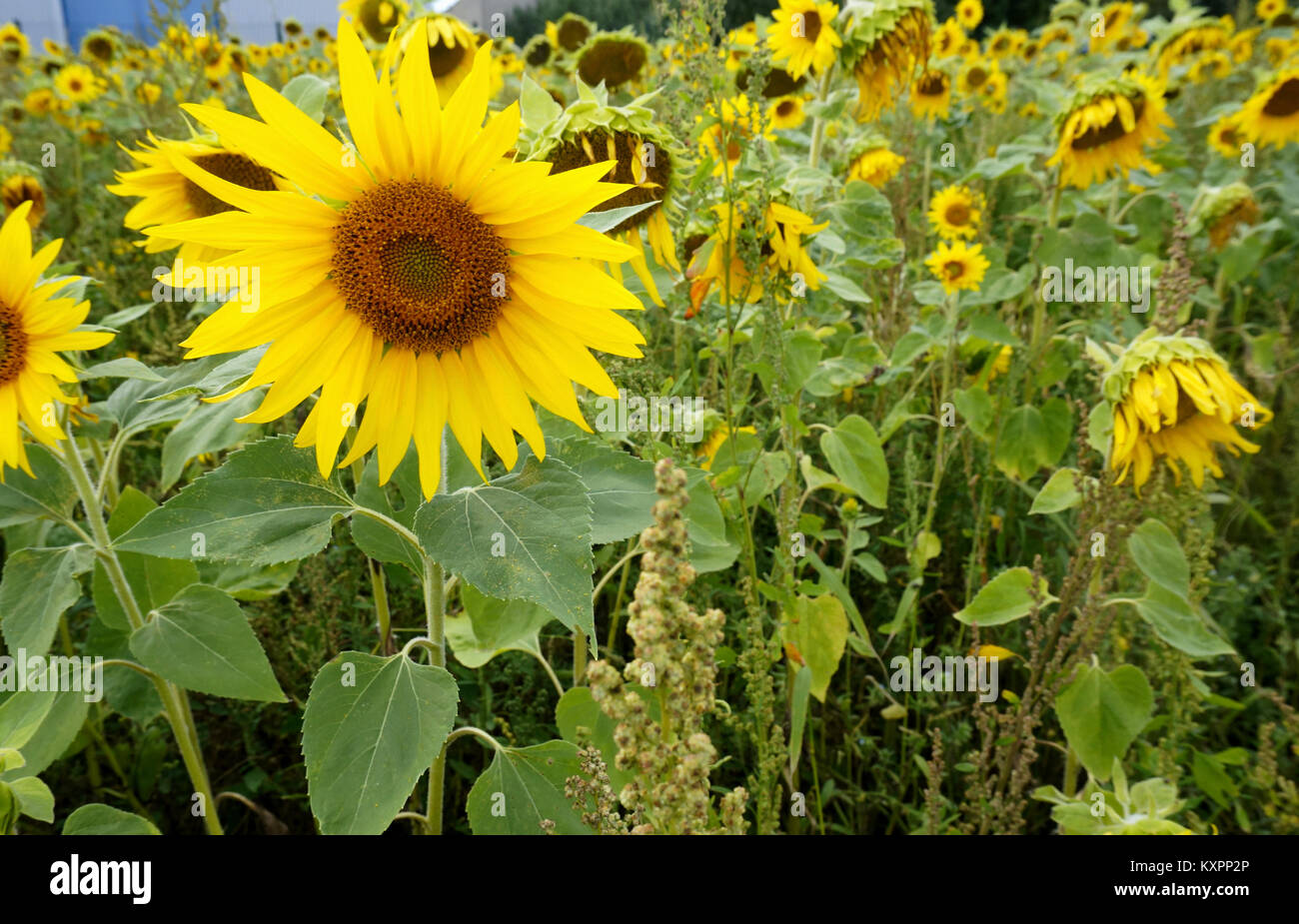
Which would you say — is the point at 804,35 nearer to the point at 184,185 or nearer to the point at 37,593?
the point at 184,185

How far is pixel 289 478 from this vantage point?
1.33m

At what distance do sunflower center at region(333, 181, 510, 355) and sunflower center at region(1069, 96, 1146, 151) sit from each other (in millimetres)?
2516

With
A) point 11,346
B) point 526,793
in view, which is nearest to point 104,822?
point 526,793

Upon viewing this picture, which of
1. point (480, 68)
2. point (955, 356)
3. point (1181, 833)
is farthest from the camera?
point (955, 356)

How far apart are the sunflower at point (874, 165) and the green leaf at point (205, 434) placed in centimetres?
277

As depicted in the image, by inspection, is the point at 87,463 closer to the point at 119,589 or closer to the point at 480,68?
the point at 119,589

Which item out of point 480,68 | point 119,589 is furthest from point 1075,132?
point 119,589

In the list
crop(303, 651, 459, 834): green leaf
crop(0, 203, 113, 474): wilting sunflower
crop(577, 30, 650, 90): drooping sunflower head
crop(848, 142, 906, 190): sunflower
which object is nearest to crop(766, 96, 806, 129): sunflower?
crop(577, 30, 650, 90): drooping sunflower head

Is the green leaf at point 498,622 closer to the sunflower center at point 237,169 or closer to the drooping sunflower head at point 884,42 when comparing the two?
the sunflower center at point 237,169

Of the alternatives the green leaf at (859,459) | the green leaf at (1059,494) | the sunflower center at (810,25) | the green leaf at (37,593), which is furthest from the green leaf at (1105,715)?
the sunflower center at (810,25)

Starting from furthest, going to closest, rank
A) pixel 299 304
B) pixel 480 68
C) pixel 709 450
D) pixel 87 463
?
1. pixel 87 463
2. pixel 709 450
3. pixel 299 304
4. pixel 480 68

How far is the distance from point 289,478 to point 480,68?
66 centimetres

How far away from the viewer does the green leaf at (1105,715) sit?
1.77m

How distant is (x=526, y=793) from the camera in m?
1.45
